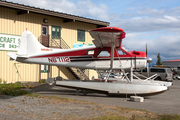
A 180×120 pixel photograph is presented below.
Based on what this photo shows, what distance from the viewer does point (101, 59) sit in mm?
10625

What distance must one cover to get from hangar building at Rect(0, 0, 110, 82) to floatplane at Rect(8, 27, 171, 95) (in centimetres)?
498

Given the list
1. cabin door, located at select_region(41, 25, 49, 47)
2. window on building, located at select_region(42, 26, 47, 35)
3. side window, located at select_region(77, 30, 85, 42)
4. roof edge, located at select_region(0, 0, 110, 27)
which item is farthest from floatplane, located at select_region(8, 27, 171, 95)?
side window, located at select_region(77, 30, 85, 42)

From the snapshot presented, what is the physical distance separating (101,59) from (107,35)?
2016 millimetres

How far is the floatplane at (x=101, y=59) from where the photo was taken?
31.2 feet

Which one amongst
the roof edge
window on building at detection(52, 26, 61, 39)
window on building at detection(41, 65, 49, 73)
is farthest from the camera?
window on building at detection(52, 26, 61, 39)

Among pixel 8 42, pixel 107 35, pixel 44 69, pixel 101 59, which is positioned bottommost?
pixel 44 69

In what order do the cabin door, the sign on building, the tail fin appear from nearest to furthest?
the tail fin, the sign on building, the cabin door

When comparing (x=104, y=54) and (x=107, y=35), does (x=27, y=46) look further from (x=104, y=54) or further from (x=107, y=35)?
(x=107, y=35)

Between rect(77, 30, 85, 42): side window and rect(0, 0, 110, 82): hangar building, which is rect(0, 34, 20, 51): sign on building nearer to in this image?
rect(0, 0, 110, 82): hangar building

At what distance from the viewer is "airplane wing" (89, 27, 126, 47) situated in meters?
8.14

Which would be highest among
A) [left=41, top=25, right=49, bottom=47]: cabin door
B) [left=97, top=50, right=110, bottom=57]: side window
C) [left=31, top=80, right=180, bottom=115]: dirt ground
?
[left=41, top=25, right=49, bottom=47]: cabin door

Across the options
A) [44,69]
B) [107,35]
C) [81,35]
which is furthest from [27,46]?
[81,35]

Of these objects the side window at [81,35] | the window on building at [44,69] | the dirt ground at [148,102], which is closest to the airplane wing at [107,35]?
the dirt ground at [148,102]

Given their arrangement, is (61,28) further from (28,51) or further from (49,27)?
(28,51)
